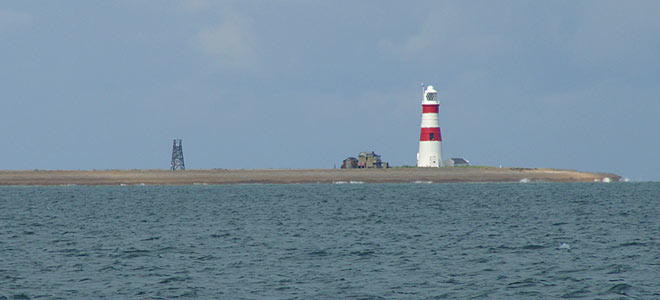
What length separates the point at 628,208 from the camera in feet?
203

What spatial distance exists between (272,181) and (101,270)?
91986 millimetres

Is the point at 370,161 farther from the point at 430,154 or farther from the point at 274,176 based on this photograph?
the point at 274,176

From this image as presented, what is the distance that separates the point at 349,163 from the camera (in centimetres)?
12706

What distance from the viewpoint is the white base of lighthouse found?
387 feet

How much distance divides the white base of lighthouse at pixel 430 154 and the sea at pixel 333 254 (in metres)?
59.3

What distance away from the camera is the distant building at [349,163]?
127 meters

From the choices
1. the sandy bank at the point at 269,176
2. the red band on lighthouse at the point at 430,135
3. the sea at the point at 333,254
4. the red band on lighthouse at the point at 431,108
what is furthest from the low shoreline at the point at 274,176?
the sea at the point at 333,254

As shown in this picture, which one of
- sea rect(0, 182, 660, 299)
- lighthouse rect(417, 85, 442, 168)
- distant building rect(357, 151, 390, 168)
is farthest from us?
distant building rect(357, 151, 390, 168)

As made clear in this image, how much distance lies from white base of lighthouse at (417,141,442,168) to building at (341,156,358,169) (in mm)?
10809

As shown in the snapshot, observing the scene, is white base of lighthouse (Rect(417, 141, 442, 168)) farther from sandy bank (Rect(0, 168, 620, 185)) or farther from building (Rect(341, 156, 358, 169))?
building (Rect(341, 156, 358, 169))

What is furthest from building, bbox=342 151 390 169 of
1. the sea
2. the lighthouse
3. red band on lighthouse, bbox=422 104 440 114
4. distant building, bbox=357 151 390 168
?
the sea

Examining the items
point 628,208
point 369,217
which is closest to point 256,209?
point 369,217

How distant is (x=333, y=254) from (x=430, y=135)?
8450 cm

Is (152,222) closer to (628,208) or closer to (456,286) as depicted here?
(456,286)
